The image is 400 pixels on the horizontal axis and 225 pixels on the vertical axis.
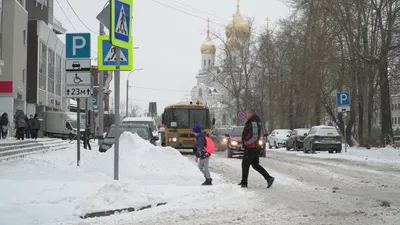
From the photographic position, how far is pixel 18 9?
40.3 meters

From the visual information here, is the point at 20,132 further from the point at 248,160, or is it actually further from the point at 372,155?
the point at 248,160

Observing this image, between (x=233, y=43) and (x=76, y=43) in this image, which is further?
(x=233, y=43)

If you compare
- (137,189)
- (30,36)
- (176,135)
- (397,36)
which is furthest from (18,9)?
(137,189)

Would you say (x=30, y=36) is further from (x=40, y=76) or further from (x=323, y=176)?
(x=323, y=176)

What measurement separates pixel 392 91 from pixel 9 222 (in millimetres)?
40931

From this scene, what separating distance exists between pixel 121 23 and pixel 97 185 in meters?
3.45

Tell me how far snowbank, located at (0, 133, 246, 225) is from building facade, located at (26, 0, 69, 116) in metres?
34.7

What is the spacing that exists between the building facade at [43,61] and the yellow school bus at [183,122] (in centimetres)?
2516

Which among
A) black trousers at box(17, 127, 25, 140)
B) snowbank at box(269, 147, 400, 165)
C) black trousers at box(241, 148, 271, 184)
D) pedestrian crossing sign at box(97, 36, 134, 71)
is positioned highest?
pedestrian crossing sign at box(97, 36, 134, 71)

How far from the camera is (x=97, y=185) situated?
1110 cm

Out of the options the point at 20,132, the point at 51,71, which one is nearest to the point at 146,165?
the point at 20,132

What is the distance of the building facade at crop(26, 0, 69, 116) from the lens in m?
50.1

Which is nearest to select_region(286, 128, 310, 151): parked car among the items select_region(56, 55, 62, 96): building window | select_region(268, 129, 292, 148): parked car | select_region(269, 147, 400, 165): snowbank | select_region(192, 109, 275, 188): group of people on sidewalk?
select_region(268, 129, 292, 148): parked car

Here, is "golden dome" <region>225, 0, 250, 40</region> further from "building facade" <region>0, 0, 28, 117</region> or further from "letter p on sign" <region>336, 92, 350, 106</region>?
"letter p on sign" <region>336, 92, 350, 106</region>
